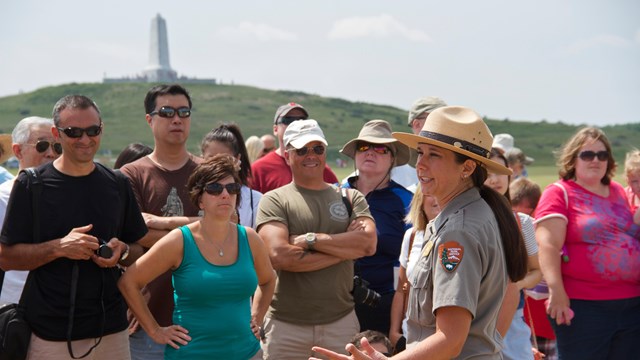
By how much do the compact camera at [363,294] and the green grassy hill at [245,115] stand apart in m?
77.5

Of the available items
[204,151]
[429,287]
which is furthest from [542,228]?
[429,287]

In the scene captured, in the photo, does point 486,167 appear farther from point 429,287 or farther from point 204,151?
point 204,151

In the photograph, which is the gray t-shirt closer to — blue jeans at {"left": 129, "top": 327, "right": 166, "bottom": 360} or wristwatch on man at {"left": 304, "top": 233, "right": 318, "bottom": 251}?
wristwatch on man at {"left": 304, "top": 233, "right": 318, "bottom": 251}

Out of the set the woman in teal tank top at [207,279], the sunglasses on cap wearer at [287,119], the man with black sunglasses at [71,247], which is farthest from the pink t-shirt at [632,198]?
the man with black sunglasses at [71,247]

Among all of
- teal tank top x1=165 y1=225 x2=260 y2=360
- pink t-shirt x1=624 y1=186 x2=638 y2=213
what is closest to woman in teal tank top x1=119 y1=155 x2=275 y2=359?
teal tank top x1=165 y1=225 x2=260 y2=360

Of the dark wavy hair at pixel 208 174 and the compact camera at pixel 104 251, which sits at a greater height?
the dark wavy hair at pixel 208 174

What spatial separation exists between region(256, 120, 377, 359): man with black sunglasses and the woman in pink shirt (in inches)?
76.6

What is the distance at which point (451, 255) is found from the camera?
10.8 ft

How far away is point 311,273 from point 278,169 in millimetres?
1950

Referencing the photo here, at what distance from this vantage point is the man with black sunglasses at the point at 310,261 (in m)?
5.52

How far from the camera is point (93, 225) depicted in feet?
15.5

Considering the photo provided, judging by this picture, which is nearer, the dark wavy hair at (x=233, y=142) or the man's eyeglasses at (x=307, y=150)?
the man's eyeglasses at (x=307, y=150)

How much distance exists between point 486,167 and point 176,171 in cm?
261

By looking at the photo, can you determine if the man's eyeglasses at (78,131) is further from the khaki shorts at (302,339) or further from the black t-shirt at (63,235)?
the khaki shorts at (302,339)
